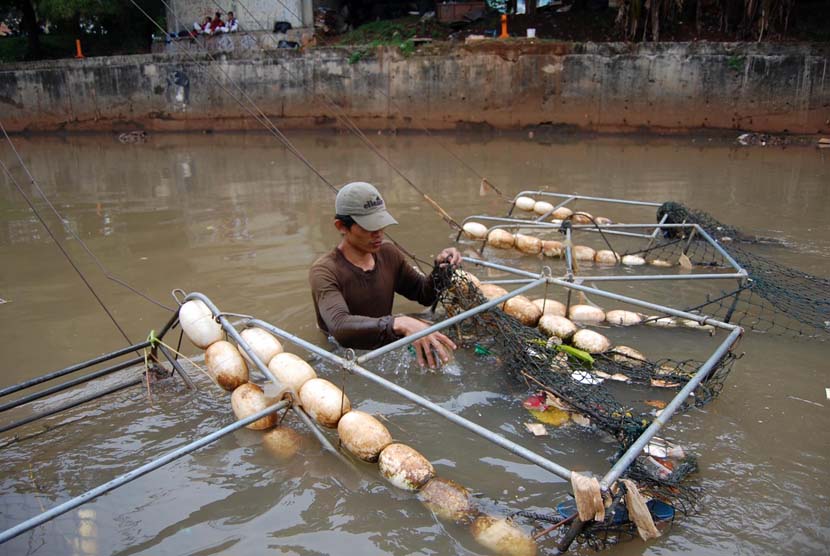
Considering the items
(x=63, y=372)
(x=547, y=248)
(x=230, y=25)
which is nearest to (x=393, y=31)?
(x=230, y=25)

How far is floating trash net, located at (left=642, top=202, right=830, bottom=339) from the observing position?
Result: 18.1 feet

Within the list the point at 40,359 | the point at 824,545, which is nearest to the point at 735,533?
the point at 824,545

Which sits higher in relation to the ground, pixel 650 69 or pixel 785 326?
pixel 650 69

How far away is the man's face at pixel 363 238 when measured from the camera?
4.27m

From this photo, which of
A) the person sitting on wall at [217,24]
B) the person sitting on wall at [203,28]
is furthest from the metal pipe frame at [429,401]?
the person sitting on wall at [203,28]

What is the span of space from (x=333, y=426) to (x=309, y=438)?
28 cm

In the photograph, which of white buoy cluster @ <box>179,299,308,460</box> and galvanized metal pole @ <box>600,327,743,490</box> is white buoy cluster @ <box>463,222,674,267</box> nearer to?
galvanized metal pole @ <box>600,327,743,490</box>

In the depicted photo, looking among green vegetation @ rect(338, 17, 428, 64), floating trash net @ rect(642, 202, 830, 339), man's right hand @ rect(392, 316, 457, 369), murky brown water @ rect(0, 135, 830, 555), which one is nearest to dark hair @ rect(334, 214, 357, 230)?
man's right hand @ rect(392, 316, 457, 369)

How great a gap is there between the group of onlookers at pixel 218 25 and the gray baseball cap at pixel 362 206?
2129cm

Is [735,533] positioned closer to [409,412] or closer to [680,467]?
[680,467]

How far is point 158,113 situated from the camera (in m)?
22.0

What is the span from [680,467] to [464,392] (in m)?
1.57

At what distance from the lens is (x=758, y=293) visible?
559cm

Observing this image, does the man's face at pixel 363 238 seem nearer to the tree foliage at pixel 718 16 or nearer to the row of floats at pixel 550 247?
the row of floats at pixel 550 247
